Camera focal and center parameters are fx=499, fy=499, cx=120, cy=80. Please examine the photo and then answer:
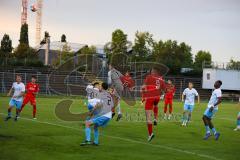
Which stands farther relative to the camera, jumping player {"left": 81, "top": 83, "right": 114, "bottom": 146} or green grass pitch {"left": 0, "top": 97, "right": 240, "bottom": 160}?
jumping player {"left": 81, "top": 83, "right": 114, "bottom": 146}

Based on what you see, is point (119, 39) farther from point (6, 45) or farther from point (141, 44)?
point (6, 45)

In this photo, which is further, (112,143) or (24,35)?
(24,35)

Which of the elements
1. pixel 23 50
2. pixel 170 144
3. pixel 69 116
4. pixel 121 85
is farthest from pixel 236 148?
pixel 23 50

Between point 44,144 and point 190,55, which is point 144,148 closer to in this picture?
point 44,144

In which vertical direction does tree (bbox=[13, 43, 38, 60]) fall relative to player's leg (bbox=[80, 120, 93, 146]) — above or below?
above

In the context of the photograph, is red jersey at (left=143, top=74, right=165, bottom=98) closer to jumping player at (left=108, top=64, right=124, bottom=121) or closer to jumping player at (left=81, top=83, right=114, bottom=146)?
jumping player at (left=81, top=83, right=114, bottom=146)

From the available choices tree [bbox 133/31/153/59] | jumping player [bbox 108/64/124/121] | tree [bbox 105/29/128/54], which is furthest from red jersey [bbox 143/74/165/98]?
tree [bbox 133/31/153/59]

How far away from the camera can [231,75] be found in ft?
229

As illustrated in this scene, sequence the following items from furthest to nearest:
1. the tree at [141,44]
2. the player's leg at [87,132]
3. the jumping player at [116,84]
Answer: the tree at [141,44], the jumping player at [116,84], the player's leg at [87,132]

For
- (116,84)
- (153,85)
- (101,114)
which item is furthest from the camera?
(116,84)

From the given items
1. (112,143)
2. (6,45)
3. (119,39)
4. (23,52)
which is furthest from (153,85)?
(6,45)

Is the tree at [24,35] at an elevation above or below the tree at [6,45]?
above

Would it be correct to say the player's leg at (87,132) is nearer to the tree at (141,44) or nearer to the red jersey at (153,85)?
the red jersey at (153,85)

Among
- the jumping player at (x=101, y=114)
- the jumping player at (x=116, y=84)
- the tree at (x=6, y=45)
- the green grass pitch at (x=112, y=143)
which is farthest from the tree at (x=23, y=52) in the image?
the jumping player at (x=101, y=114)
